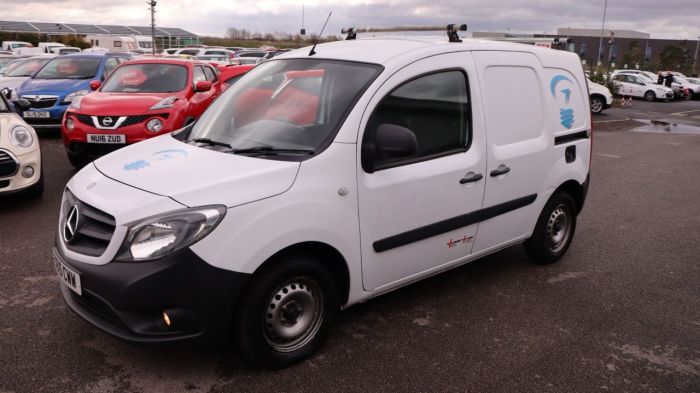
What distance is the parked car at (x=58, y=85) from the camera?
34.9 feet

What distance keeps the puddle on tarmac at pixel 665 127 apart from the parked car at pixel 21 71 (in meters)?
16.4

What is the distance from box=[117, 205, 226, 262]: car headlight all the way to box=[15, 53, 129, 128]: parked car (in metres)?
7.97

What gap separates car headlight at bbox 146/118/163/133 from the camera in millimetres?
7762

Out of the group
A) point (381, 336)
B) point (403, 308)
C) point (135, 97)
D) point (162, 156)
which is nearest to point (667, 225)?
point (403, 308)

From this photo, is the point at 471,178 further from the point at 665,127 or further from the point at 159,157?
the point at 665,127

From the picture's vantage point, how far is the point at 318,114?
3412mm

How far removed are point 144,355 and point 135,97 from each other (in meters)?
5.70

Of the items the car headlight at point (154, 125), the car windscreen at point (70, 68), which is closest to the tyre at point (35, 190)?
the car headlight at point (154, 125)

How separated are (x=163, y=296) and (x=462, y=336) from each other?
1907 millimetres

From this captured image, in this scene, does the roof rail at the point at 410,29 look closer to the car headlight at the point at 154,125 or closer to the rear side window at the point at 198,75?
the car headlight at the point at 154,125

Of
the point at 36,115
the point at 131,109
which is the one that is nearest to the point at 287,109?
the point at 131,109

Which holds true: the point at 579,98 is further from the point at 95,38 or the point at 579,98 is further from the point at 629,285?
the point at 95,38

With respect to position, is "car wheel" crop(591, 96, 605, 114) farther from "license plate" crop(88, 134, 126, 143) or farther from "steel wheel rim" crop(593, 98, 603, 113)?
"license plate" crop(88, 134, 126, 143)

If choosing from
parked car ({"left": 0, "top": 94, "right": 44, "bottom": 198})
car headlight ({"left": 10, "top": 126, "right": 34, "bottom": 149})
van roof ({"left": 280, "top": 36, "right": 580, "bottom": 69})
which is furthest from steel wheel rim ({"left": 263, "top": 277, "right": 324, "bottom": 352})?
car headlight ({"left": 10, "top": 126, "right": 34, "bottom": 149})
